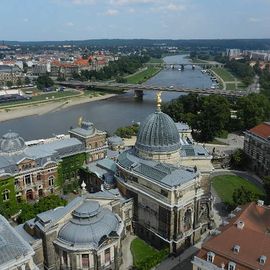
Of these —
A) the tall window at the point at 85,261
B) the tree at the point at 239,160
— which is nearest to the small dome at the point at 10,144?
the tall window at the point at 85,261

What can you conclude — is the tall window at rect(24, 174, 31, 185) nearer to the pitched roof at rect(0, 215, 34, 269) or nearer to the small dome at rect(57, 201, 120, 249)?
the small dome at rect(57, 201, 120, 249)

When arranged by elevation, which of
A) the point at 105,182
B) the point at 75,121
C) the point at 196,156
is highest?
the point at 196,156

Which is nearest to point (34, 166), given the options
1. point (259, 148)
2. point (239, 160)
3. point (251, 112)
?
point (239, 160)

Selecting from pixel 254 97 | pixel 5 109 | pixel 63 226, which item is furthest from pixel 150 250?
pixel 5 109

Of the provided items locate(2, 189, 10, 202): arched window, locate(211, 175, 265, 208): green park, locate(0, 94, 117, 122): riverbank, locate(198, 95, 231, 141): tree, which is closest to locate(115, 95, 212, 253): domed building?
locate(211, 175, 265, 208): green park

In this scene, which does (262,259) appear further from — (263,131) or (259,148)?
(263,131)

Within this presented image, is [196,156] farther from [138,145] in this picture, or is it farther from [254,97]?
[254,97]
